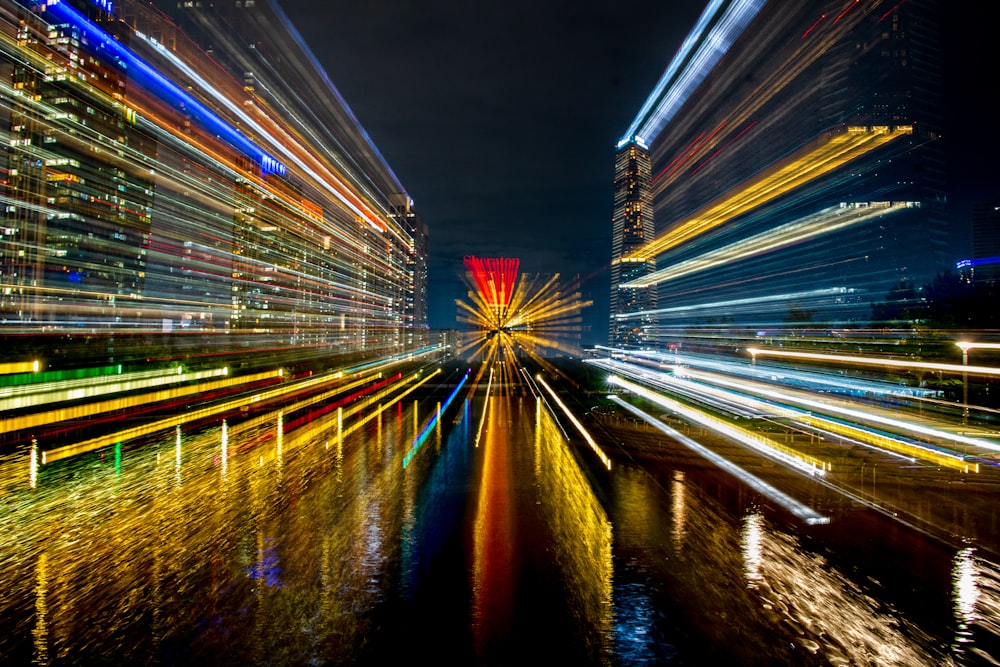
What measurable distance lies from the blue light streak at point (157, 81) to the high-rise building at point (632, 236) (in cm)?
2395

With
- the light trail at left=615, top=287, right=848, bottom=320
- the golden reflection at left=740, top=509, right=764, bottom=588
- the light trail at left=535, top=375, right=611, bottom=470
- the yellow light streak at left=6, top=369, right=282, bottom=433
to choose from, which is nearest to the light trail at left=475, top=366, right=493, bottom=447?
the light trail at left=535, top=375, right=611, bottom=470

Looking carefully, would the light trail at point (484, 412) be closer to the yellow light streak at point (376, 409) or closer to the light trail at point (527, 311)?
the yellow light streak at point (376, 409)

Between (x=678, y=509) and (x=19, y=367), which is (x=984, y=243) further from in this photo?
(x=19, y=367)

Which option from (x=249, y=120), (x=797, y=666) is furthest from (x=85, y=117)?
(x=797, y=666)

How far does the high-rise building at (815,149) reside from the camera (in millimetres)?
15820

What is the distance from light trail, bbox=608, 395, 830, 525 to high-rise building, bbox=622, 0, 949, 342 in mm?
8803

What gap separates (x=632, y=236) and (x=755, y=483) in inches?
1585

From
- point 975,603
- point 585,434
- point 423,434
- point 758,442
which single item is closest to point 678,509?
point 975,603

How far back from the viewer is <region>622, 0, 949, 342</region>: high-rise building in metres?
15.8

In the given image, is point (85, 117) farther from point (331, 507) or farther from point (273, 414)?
point (331, 507)

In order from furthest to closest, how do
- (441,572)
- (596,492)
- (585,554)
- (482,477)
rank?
(482,477) < (596,492) < (585,554) < (441,572)

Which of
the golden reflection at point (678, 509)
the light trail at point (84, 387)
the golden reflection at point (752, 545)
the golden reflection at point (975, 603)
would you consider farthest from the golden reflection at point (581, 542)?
the light trail at point (84, 387)

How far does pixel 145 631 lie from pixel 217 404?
15.4 metres

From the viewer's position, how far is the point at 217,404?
18.2m
